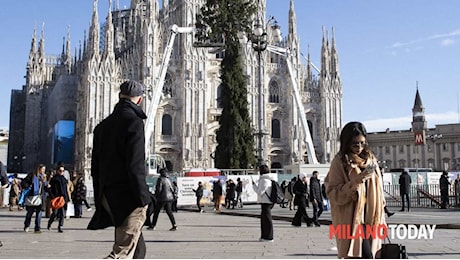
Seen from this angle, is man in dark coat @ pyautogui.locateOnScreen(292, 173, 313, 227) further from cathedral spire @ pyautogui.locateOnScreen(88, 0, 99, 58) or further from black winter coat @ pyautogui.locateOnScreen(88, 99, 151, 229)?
cathedral spire @ pyautogui.locateOnScreen(88, 0, 99, 58)

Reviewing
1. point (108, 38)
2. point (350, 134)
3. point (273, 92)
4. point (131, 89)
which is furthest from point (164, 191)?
point (273, 92)

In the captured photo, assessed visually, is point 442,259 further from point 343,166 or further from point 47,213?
point 47,213

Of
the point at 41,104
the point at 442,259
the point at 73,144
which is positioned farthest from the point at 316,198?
the point at 41,104

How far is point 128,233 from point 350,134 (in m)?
1.77

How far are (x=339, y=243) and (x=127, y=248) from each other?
1.56 m

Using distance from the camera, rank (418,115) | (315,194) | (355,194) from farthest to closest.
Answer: (418,115)
(315,194)
(355,194)

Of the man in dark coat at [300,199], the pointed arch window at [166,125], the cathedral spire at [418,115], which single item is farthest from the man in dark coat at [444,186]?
the cathedral spire at [418,115]

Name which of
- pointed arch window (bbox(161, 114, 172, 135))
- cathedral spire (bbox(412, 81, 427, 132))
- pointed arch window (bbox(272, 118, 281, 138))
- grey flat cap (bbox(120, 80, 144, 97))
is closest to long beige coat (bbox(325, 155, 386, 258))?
grey flat cap (bbox(120, 80, 144, 97))

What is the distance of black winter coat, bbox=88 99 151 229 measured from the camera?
3.67m

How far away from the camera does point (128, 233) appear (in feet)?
12.3

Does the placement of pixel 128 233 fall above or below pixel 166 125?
below

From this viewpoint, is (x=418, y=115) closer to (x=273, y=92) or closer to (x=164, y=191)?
(x=273, y=92)

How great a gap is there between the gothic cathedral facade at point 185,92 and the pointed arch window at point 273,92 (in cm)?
9

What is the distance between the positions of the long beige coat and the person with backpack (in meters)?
5.18
